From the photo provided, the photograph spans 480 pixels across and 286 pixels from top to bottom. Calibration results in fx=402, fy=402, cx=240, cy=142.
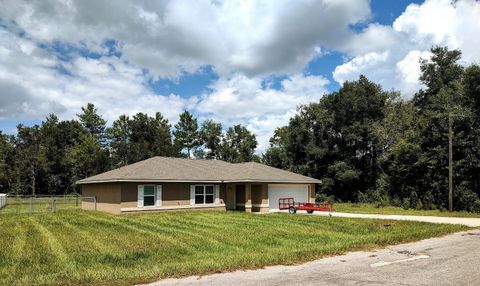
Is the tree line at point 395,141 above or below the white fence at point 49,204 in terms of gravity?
above

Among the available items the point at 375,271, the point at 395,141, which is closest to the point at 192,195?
the point at 375,271

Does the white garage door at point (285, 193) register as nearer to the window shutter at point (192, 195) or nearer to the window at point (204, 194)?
the window at point (204, 194)

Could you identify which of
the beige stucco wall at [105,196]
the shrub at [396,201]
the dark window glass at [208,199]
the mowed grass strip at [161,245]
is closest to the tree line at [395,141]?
the shrub at [396,201]

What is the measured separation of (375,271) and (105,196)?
77.4ft

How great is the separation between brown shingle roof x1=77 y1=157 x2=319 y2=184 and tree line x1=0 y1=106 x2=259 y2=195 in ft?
113

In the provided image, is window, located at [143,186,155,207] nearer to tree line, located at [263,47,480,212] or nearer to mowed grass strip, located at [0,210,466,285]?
mowed grass strip, located at [0,210,466,285]

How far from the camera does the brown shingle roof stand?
2769cm

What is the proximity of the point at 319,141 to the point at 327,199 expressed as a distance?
7.99m

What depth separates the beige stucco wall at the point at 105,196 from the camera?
2700 centimetres

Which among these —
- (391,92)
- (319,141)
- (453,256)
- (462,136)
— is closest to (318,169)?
(319,141)

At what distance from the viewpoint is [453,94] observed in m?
36.8

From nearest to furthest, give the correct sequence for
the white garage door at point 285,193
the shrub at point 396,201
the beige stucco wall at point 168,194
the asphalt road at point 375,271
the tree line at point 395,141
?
the asphalt road at point 375,271 → the beige stucco wall at point 168,194 → the white garage door at point 285,193 → the tree line at point 395,141 → the shrub at point 396,201

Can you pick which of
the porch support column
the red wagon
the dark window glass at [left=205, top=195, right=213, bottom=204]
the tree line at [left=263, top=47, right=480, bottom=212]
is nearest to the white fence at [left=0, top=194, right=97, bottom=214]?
the dark window glass at [left=205, top=195, right=213, bottom=204]

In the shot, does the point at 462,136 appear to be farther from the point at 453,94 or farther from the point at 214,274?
the point at 214,274
